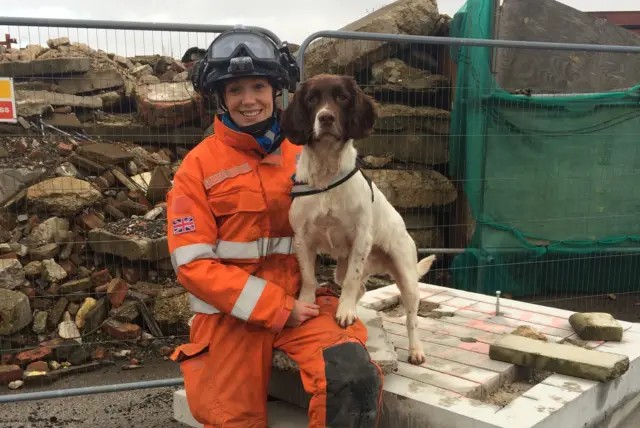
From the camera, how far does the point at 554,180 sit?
5492 millimetres

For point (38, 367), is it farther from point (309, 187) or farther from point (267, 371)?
point (309, 187)

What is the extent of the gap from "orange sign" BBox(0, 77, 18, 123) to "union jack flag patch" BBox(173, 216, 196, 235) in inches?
73.6

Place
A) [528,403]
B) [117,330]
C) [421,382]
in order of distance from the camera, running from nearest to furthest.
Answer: [528,403] < [421,382] < [117,330]

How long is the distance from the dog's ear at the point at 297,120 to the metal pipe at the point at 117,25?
1.04 metres

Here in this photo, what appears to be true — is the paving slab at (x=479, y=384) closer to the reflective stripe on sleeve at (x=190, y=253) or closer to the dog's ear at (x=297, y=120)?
the reflective stripe on sleeve at (x=190, y=253)

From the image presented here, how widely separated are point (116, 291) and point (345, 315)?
284cm

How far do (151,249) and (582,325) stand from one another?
3370 mm

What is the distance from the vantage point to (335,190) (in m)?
2.57

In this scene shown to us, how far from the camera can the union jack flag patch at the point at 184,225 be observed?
239 centimetres

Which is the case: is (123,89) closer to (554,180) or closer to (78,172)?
(78,172)

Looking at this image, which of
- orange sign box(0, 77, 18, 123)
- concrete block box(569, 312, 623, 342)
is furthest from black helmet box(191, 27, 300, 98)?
concrete block box(569, 312, 623, 342)

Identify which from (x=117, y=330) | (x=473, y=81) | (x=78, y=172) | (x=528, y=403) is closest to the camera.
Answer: (x=528, y=403)

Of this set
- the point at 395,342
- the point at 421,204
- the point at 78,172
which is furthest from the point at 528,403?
the point at 78,172

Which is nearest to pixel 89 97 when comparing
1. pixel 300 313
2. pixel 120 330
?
pixel 120 330
